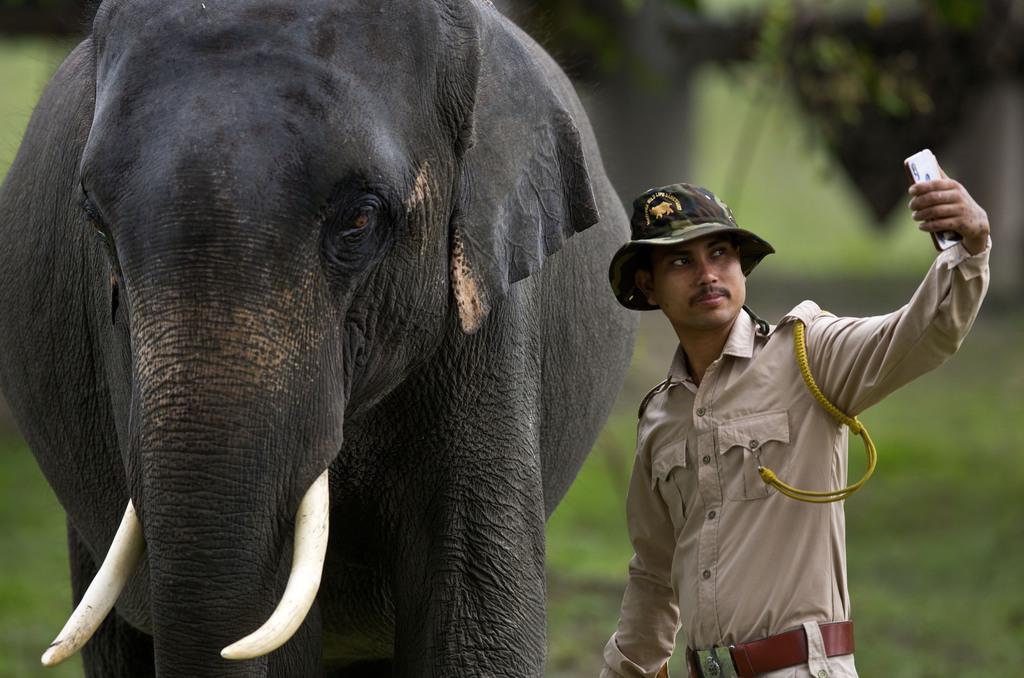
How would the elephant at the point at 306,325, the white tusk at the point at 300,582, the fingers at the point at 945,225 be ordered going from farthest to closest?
the fingers at the point at 945,225, the elephant at the point at 306,325, the white tusk at the point at 300,582

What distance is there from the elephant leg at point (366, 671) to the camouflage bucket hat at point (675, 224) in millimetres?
1621

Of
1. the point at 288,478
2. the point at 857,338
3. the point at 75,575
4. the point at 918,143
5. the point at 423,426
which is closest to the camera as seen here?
the point at 288,478

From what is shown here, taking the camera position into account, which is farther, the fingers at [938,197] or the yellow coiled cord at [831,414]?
the yellow coiled cord at [831,414]

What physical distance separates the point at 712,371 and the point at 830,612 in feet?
1.74

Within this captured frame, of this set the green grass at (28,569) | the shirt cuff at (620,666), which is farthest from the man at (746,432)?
the green grass at (28,569)

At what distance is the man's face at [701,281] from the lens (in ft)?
11.9

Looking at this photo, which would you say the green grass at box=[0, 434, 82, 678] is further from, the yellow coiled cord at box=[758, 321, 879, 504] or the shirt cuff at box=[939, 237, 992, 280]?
the shirt cuff at box=[939, 237, 992, 280]

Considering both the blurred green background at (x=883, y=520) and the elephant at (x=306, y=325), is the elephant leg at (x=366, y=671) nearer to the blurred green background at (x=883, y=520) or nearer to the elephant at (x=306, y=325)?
the elephant at (x=306, y=325)

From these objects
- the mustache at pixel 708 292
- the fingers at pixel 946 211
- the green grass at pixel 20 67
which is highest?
the green grass at pixel 20 67

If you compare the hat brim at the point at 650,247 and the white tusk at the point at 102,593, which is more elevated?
the hat brim at the point at 650,247

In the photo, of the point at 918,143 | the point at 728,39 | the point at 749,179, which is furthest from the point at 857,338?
the point at 749,179

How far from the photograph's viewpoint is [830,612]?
11.6 ft

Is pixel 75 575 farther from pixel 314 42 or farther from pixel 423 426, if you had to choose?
pixel 314 42

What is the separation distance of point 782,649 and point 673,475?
45 cm
